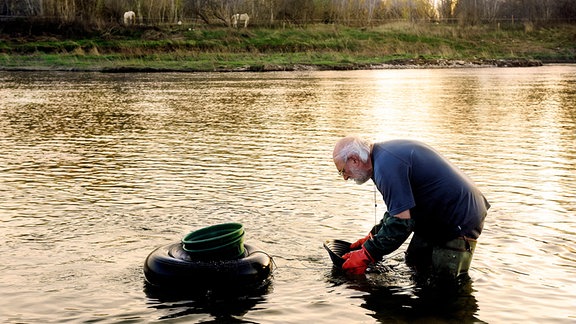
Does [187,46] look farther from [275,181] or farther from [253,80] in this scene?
[275,181]

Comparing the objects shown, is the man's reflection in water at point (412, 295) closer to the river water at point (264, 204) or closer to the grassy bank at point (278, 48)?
the river water at point (264, 204)

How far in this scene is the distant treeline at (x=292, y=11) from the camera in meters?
67.0

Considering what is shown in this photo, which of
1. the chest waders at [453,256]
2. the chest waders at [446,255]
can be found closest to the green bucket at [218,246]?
the chest waders at [446,255]

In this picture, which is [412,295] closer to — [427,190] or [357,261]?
[357,261]

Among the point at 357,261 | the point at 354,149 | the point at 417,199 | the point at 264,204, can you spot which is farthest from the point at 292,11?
the point at 354,149

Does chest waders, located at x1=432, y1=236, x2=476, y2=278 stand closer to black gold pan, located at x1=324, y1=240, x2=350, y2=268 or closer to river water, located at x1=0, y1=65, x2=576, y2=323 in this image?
river water, located at x1=0, y1=65, x2=576, y2=323

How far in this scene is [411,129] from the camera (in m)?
21.4

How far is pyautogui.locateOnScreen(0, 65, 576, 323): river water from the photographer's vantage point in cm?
786

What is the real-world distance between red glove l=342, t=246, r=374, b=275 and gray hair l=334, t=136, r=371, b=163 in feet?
3.58

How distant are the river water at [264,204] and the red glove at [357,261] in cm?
20

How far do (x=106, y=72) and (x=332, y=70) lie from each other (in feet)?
49.0

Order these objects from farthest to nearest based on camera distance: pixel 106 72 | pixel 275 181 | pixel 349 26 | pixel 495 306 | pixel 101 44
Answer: pixel 349 26 < pixel 101 44 < pixel 106 72 < pixel 275 181 < pixel 495 306

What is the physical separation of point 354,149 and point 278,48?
180ft

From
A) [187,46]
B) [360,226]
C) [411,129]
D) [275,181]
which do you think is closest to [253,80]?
[187,46]
